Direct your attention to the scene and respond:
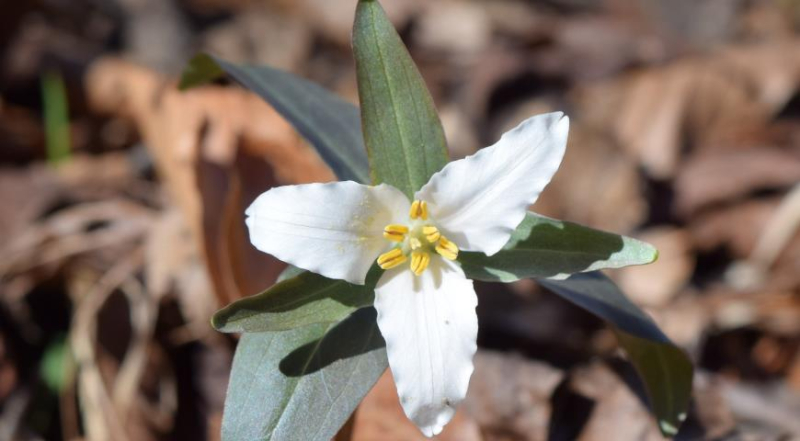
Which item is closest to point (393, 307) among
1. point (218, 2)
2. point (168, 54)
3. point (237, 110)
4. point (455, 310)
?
point (455, 310)

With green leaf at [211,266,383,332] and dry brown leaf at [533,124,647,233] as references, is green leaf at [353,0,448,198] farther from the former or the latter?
dry brown leaf at [533,124,647,233]

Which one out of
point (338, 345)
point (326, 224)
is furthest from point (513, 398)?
point (326, 224)

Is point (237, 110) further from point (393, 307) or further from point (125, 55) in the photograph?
point (393, 307)

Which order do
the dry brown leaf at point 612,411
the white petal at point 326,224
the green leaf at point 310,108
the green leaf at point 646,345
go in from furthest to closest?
the dry brown leaf at point 612,411
the green leaf at point 310,108
the green leaf at point 646,345
the white petal at point 326,224

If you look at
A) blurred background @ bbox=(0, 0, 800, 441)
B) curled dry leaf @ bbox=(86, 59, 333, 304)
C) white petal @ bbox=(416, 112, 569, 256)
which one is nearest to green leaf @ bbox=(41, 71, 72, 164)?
blurred background @ bbox=(0, 0, 800, 441)

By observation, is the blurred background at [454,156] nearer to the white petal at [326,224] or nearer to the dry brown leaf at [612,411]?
the dry brown leaf at [612,411]

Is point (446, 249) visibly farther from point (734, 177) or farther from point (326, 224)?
point (734, 177)

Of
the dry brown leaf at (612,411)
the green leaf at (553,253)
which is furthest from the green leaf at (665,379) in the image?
the green leaf at (553,253)
